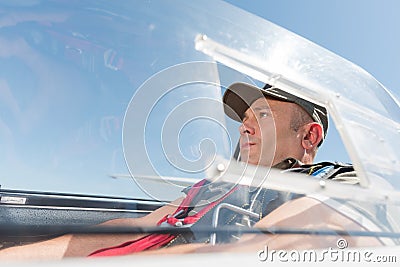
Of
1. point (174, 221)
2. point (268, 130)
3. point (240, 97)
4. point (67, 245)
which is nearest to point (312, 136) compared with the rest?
point (268, 130)

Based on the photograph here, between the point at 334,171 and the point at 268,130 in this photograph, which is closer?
the point at 334,171

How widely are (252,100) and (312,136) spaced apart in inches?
11.6

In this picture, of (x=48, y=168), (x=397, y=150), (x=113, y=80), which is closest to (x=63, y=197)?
(x=48, y=168)

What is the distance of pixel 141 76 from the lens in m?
1.25

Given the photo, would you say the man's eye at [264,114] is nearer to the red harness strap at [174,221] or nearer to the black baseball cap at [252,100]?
the black baseball cap at [252,100]

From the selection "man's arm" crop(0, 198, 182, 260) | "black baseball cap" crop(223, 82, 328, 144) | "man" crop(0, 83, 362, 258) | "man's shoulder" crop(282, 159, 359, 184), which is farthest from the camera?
"black baseball cap" crop(223, 82, 328, 144)

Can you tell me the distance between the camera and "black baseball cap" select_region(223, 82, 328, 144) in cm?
126

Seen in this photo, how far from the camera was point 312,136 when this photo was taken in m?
1.41

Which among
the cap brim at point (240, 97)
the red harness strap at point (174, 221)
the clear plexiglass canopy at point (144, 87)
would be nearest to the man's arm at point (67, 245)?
the red harness strap at point (174, 221)

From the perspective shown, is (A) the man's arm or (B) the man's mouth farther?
(B) the man's mouth

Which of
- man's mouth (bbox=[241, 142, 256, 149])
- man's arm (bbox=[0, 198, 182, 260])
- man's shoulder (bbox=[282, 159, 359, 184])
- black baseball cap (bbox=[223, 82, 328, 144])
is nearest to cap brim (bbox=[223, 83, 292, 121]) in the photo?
black baseball cap (bbox=[223, 82, 328, 144])

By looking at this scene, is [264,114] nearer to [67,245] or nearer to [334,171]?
[334,171]

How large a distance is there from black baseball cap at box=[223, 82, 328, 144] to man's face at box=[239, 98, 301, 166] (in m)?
0.02

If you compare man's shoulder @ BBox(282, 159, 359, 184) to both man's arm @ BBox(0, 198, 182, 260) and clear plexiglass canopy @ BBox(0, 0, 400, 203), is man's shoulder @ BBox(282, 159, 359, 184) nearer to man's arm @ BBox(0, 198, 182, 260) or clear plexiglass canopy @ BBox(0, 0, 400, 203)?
clear plexiglass canopy @ BBox(0, 0, 400, 203)
